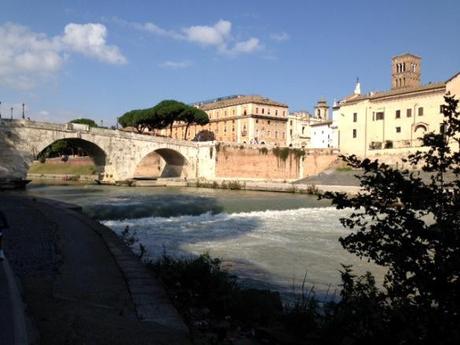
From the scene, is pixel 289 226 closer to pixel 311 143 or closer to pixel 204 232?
pixel 204 232

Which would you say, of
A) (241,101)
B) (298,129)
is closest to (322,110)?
(298,129)

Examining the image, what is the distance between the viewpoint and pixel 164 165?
6481 cm

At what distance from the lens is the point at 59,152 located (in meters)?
82.4

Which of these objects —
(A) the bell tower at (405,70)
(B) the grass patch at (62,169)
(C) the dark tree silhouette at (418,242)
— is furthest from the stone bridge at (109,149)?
(C) the dark tree silhouette at (418,242)

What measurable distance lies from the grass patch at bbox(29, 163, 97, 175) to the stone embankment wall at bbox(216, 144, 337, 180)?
61.0 feet

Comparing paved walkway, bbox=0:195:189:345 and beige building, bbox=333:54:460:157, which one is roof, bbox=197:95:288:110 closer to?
beige building, bbox=333:54:460:157

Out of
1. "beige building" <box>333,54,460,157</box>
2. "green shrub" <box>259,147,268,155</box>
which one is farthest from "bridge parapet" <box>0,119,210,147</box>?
"beige building" <box>333,54,460,157</box>

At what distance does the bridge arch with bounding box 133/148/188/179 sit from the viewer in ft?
181

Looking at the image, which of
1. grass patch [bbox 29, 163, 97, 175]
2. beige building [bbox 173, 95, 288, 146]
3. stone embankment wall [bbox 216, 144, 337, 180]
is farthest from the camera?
beige building [bbox 173, 95, 288, 146]

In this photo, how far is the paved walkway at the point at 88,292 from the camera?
3849 millimetres

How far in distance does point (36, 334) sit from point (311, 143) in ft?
257

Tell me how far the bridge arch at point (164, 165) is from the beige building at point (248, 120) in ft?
52.2

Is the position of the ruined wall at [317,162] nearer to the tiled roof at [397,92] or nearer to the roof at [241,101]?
the tiled roof at [397,92]

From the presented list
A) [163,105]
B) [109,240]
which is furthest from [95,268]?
[163,105]
